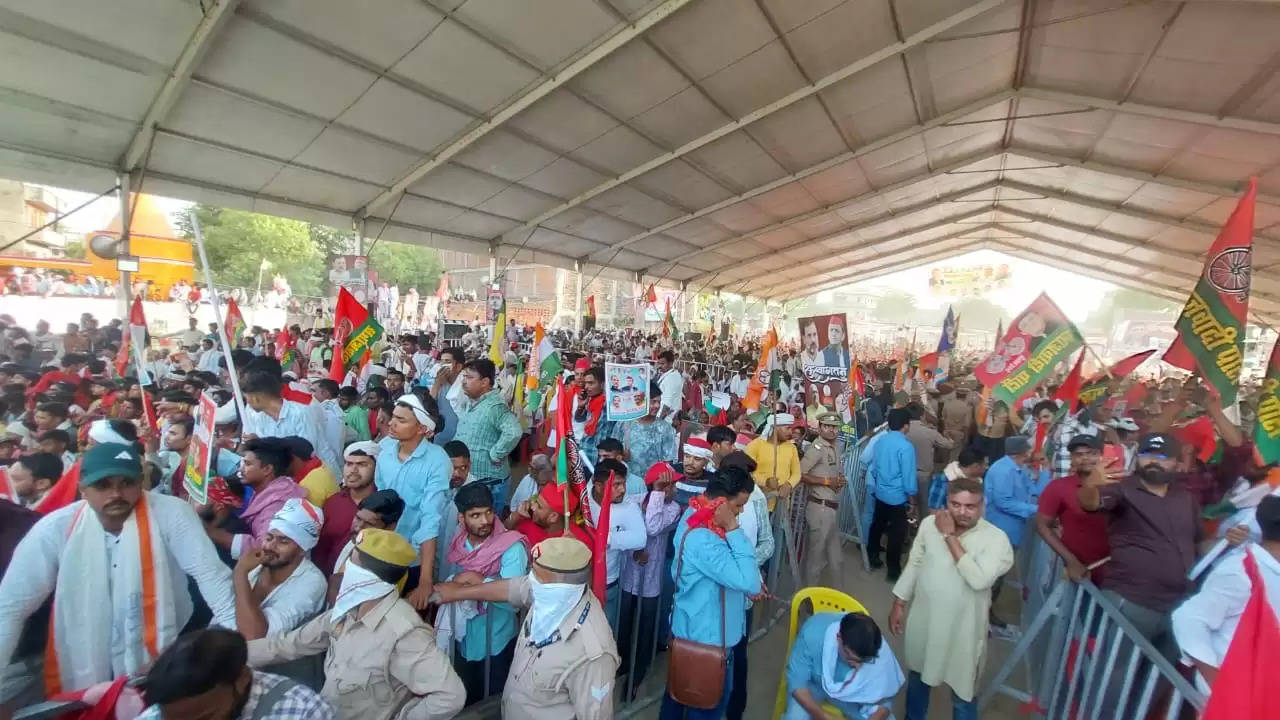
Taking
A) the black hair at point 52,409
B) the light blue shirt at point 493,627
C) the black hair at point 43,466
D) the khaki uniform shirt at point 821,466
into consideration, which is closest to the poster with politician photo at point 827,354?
the khaki uniform shirt at point 821,466

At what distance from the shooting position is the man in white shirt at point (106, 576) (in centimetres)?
189

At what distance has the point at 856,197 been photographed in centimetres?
1603

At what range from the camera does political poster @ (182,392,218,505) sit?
2.68 metres

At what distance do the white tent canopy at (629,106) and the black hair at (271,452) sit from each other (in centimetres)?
553

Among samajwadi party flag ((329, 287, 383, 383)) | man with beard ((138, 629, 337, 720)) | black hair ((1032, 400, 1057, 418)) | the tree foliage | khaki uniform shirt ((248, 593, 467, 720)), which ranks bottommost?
khaki uniform shirt ((248, 593, 467, 720))

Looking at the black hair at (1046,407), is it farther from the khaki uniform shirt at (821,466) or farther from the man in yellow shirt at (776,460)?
the man in yellow shirt at (776,460)

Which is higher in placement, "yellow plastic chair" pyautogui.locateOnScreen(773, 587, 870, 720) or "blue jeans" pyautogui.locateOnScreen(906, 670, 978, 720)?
"yellow plastic chair" pyautogui.locateOnScreen(773, 587, 870, 720)

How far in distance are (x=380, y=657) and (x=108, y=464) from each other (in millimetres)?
1162

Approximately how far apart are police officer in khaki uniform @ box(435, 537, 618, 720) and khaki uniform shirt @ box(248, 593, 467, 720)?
0.25 meters

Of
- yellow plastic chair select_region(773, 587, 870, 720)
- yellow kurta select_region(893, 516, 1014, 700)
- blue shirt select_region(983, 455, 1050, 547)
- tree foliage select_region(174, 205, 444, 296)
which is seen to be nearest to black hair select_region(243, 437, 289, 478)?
yellow plastic chair select_region(773, 587, 870, 720)

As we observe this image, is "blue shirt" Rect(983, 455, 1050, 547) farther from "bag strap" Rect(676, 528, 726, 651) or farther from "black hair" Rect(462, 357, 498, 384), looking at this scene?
"black hair" Rect(462, 357, 498, 384)

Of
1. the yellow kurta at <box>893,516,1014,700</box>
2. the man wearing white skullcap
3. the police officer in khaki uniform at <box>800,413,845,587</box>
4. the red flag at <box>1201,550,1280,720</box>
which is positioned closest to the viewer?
the red flag at <box>1201,550,1280,720</box>

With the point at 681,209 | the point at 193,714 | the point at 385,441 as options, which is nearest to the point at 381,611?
the point at 193,714

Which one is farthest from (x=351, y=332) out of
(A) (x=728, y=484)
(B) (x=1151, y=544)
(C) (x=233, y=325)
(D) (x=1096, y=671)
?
(B) (x=1151, y=544)
